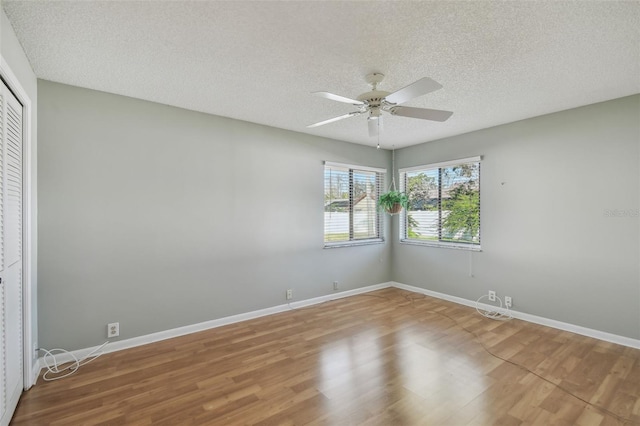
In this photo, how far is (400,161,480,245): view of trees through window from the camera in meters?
4.46

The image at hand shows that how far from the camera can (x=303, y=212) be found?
4.43m

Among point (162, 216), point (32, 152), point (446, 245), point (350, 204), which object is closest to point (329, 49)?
point (162, 216)

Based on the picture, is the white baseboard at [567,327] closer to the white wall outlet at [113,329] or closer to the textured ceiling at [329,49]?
the textured ceiling at [329,49]

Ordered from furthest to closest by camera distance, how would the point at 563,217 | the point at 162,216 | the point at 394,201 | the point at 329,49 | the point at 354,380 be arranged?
the point at 394,201, the point at 563,217, the point at 162,216, the point at 354,380, the point at 329,49

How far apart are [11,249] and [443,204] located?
5057mm

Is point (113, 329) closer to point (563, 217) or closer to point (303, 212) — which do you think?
point (303, 212)

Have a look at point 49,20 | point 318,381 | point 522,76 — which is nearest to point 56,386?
point 318,381

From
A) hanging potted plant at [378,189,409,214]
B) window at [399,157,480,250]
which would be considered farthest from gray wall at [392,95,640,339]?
hanging potted plant at [378,189,409,214]

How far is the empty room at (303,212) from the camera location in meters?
1.96

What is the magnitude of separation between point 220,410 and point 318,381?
30.6 inches

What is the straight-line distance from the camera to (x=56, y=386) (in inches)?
92.0

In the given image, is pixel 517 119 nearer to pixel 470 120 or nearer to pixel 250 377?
pixel 470 120

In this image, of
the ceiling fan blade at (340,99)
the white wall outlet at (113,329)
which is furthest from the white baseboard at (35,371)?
the ceiling fan blade at (340,99)

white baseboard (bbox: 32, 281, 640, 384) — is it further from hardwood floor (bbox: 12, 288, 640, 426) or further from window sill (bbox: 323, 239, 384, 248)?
window sill (bbox: 323, 239, 384, 248)
